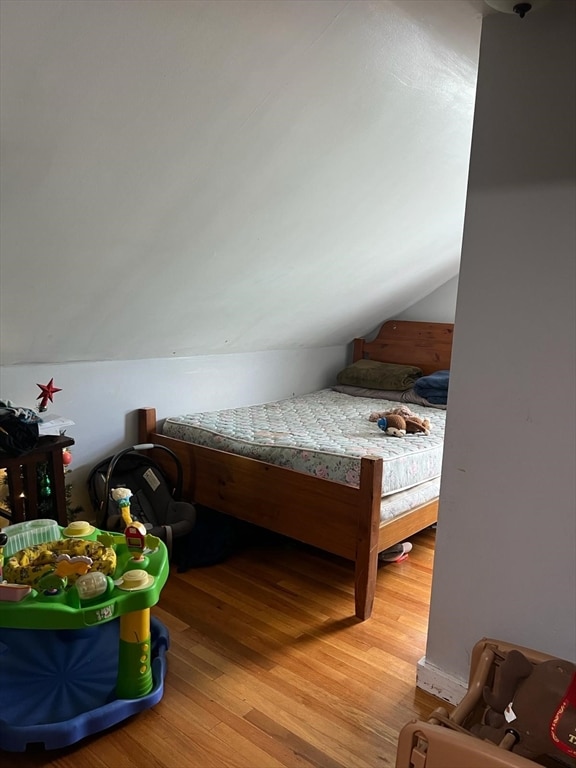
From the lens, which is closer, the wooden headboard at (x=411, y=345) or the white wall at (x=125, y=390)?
the white wall at (x=125, y=390)

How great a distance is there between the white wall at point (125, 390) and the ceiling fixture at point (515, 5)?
2.24 meters

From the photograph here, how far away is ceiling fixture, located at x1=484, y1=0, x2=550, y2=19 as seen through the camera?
54.5 inches

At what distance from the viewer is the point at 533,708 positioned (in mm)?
1397

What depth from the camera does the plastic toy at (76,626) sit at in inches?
61.5

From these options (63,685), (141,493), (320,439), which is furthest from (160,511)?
(63,685)

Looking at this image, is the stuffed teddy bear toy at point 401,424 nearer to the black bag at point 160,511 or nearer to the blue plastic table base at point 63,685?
the black bag at point 160,511

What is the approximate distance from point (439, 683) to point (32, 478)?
5.46 ft

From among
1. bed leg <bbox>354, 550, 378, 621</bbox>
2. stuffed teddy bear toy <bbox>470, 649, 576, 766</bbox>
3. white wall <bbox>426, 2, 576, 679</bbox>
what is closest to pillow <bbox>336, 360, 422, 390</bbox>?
bed leg <bbox>354, 550, 378, 621</bbox>

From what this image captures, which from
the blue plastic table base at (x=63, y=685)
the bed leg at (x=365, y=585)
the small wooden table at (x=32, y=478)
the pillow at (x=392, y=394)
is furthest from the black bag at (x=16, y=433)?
the pillow at (x=392, y=394)

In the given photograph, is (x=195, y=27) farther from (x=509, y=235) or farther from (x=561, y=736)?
(x=561, y=736)

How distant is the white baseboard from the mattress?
72 centimetres

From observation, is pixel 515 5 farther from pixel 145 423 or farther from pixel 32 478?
pixel 145 423

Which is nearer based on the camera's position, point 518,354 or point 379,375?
point 518,354

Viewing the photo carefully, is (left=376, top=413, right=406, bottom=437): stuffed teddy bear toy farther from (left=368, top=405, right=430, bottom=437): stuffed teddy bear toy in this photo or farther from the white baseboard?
the white baseboard
